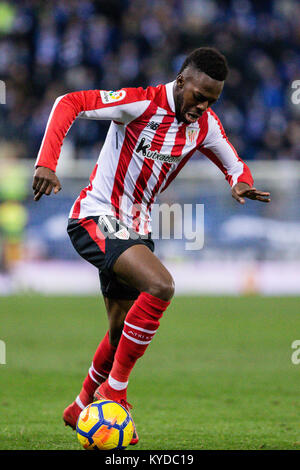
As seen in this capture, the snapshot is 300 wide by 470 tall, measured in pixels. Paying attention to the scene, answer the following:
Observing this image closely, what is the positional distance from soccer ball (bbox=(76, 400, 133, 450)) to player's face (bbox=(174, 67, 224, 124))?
1686 millimetres

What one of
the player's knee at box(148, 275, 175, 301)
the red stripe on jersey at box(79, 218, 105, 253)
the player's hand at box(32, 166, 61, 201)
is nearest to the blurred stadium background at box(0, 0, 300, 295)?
the red stripe on jersey at box(79, 218, 105, 253)

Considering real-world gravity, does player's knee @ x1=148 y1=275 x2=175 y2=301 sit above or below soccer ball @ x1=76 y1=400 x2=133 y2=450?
above

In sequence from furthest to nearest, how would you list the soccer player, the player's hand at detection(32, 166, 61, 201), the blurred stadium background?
1. the blurred stadium background
2. the soccer player
3. the player's hand at detection(32, 166, 61, 201)

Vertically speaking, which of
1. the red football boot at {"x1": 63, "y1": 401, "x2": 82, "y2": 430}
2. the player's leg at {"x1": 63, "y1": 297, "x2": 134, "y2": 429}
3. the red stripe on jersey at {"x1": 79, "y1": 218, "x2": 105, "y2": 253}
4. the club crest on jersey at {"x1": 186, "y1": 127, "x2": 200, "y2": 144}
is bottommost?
the red football boot at {"x1": 63, "y1": 401, "x2": 82, "y2": 430}

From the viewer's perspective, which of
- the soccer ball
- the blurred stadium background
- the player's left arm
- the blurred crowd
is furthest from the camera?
the blurred crowd

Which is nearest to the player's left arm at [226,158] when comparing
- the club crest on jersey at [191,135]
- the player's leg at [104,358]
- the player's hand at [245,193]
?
the player's hand at [245,193]

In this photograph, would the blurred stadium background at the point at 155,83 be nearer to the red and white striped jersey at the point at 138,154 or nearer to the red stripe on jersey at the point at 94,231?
the red and white striped jersey at the point at 138,154

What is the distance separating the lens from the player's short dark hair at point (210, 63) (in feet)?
13.8

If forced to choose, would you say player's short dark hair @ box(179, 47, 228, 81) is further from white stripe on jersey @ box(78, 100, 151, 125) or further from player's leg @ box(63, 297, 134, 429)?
player's leg @ box(63, 297, 134, 429)

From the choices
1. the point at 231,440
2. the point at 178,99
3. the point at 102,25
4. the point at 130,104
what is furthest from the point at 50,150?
the point at 102,25

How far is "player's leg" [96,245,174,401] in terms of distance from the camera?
3.90 meters

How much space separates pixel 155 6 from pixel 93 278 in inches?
262

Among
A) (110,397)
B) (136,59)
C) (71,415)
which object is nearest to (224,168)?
(110,397)

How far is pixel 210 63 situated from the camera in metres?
4.21
